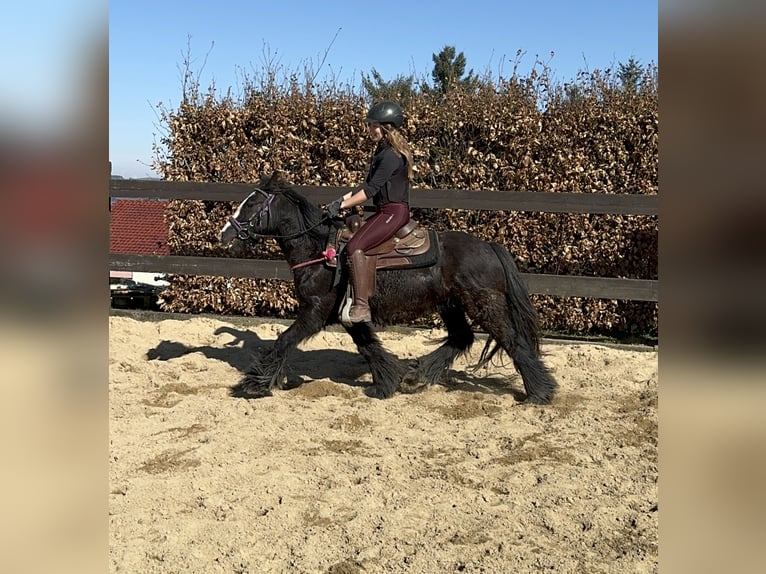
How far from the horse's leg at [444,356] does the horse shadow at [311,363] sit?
0.13m

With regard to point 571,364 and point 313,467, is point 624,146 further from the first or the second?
point 313,467

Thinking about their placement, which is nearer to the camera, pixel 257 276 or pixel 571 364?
pixel 571 364

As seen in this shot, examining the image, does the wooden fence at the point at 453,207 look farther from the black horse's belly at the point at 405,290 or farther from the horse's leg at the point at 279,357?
the horse's leg at the point at 279,357

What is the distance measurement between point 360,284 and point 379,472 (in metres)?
1.86

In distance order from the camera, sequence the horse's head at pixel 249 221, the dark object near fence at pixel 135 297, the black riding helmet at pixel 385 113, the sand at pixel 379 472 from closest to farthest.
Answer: the sand at pixel 379 472 → the black riding helmet at pixel 385 113 → the horse's head at pixel 249 221 → the dark object near fence at pixel 135 297

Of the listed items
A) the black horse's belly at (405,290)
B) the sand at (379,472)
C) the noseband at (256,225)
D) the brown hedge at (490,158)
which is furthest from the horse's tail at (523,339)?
the brown hedge at (490,158)

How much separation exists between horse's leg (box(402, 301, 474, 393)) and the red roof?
8105mm

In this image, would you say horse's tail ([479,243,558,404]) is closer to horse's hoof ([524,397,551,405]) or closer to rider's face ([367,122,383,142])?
horse's hoof ([524,397,551,405])

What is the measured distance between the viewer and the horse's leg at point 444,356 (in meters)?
6.43

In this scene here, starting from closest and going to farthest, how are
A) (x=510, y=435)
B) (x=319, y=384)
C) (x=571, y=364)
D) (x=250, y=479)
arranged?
(x=250, y=479)
(x=510, y=435)
(x=319, y=384)
(x=571, y=364)
